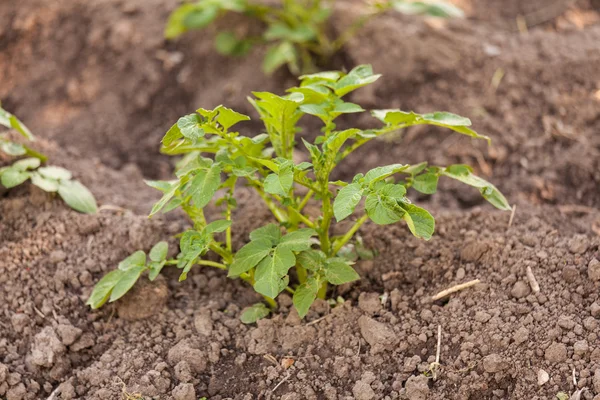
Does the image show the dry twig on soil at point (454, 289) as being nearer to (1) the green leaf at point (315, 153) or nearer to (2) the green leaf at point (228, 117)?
(1) the green leaf at point (315, 153)

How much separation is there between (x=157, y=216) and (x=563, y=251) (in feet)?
5.10

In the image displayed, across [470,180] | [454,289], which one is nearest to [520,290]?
[454,289]

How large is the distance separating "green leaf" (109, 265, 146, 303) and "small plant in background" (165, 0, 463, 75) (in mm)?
1628

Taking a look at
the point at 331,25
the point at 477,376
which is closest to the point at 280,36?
the point at 331,25

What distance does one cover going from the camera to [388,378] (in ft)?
7.38

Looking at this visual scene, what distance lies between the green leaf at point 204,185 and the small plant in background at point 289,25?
1592 mm

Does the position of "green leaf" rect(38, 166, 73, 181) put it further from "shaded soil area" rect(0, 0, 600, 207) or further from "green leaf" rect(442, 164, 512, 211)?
"green leaf" rect(442, 164, 512, 211)

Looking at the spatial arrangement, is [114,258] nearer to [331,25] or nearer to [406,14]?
[331,25]

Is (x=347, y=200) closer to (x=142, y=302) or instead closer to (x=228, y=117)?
(x=228, y=117)

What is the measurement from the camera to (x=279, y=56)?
369 centimetres

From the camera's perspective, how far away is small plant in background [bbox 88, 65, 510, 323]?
2068 millimetres

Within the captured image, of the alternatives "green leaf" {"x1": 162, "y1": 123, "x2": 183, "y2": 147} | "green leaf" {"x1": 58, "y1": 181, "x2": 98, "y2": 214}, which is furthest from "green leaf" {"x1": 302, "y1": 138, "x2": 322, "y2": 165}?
"green leaf" {"x1": 58, "y1": 181, "x2": 98, "y2": 214}

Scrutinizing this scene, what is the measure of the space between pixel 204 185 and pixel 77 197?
861 mm

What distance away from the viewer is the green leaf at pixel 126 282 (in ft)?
7.75
